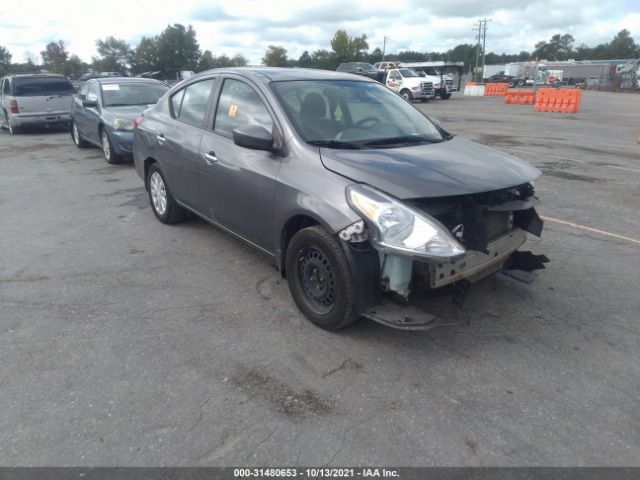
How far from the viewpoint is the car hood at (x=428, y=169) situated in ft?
10.1

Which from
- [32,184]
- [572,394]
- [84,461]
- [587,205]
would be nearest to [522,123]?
[587,205]

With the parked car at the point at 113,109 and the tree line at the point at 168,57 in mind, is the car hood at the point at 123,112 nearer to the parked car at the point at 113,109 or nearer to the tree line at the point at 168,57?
the parked car at the point at 113,109

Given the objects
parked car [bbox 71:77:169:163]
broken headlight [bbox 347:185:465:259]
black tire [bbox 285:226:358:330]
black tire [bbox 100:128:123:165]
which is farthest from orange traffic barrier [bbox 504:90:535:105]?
broken headlight [bbox 347:185:465:259]

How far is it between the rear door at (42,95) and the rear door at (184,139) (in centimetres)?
1181

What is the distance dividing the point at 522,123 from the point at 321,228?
646 inches

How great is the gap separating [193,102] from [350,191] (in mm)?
2590

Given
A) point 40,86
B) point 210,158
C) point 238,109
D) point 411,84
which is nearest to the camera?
point 238,109

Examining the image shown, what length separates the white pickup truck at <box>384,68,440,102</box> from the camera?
92.5 feet

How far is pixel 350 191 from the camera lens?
10.3ft

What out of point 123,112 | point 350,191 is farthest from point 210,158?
point 123,112

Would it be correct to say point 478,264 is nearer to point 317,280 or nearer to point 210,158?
point 317,280

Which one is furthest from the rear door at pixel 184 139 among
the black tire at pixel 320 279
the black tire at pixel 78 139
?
the black tire at pixel 78 139

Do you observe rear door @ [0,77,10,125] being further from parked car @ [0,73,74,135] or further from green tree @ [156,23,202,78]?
green tree @ [156,23,202,78]

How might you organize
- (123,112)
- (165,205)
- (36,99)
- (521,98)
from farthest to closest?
(521,98), (36,99), (123,112), (165,205)
